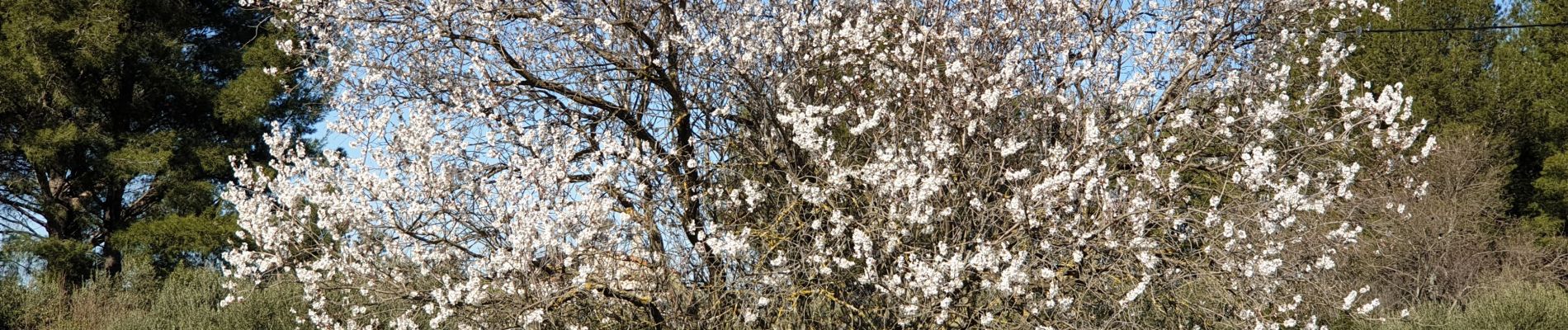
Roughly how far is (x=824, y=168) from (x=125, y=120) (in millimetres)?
14475

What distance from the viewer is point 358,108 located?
6973 millimetres

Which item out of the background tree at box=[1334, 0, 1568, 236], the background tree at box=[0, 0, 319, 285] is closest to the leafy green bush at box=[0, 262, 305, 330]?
the background tree at box=[0, 0, 319, 285]

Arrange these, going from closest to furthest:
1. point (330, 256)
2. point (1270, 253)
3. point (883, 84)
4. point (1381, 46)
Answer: point (1270, 253)
point (330, 256)
point (883, 84)
point (1381, 46)

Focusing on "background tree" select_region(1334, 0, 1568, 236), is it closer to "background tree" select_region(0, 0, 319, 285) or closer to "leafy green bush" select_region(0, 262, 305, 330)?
"background tree" select_region(0, 0, 319, 285)

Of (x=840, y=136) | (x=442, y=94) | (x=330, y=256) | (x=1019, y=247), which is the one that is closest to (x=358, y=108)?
(x=442, y=94)

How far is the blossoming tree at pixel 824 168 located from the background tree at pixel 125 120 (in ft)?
29.3

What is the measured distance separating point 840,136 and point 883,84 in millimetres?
408

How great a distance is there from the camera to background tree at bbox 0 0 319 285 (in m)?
15.3

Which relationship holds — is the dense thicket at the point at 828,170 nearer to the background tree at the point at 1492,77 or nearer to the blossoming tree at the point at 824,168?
the blossoming tree at the point at 824,168

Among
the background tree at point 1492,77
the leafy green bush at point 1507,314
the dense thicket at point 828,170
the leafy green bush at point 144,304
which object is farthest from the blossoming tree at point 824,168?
the background tree at point 1492,77

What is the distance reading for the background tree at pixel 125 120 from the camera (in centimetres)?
1531

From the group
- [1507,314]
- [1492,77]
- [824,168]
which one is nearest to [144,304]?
[824,168]

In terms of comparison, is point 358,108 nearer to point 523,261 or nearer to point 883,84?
point 523,261

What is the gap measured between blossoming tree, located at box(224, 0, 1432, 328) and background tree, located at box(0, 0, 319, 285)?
29.3 ft
